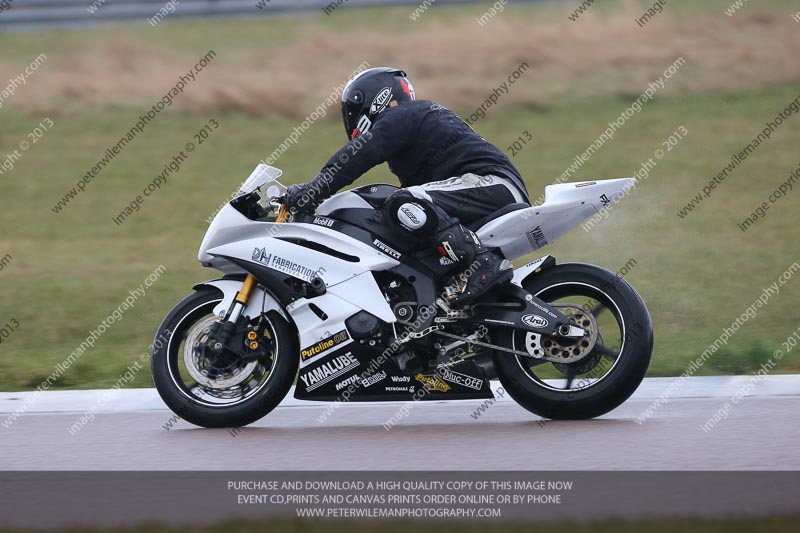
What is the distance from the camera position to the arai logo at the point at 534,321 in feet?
20.5

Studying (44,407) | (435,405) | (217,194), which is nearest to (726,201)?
(217,194)

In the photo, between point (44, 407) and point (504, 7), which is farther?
point (504, 7)

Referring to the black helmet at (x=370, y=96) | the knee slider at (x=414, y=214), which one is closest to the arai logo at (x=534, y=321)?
the knee slider at (x=414, y=214)

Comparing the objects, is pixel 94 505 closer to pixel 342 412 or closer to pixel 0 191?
pixel 342 412

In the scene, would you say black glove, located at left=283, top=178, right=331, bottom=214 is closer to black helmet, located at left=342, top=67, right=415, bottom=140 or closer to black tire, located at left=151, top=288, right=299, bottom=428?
black helmet, located at left=342, top=67, right=415, bottom=140

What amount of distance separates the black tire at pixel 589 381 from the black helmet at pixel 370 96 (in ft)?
4.02

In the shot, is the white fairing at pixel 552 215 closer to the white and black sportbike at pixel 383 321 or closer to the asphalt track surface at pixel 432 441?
the white and black sportbike at pixel 383 321

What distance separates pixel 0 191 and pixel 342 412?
8.67 m

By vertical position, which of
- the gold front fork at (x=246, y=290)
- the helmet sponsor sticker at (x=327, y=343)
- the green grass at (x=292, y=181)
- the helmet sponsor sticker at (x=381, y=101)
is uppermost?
the helmet sponsor sticker at (x=381, y=101)

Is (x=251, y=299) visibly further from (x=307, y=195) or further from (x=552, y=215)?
(x=552, y=215)

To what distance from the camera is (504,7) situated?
18.4m

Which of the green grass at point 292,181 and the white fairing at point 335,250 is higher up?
the white fairing at point 335,250

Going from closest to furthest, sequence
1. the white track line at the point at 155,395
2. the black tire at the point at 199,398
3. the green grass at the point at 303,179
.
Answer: the black tire at the point at 199,398, the white track line at the point at 155,395, the green grass at the point at 303,179

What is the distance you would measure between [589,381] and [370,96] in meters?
1.92
